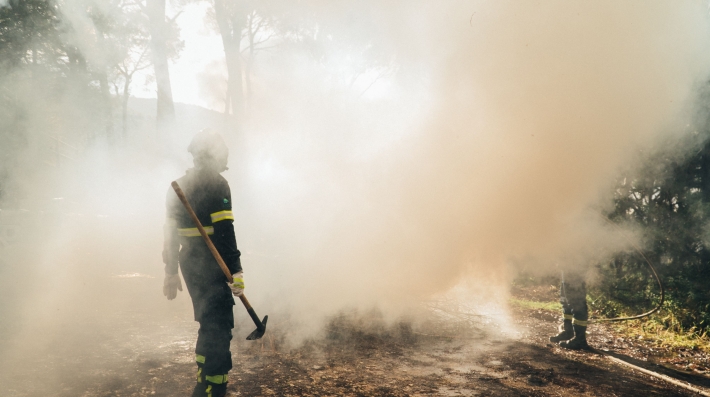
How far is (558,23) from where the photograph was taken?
5223 mm

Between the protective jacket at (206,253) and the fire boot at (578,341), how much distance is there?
3.61 meters

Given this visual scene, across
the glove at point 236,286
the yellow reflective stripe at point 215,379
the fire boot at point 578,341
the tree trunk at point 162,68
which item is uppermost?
the tree trunk at point 162,68

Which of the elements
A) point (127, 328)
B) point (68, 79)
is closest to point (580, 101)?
point (127, 328)

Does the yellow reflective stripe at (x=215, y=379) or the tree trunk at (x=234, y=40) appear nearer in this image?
the yellow reflective stripe at (x=215, y=379)

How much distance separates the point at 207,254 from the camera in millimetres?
3092

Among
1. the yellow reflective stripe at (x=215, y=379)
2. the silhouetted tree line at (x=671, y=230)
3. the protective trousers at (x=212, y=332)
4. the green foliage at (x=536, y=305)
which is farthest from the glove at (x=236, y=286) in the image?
the green foliage at (x=536, y=305)

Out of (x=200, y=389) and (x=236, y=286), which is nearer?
(x=200, y=389)

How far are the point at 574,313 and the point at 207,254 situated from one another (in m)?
3.96

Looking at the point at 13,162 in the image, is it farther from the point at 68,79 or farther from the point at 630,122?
the point at 630,122

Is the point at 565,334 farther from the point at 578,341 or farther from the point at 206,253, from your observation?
the point at 206,253

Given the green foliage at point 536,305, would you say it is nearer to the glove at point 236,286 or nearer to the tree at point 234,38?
the glove at point 236,286

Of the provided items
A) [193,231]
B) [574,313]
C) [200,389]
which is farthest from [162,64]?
[574,313]

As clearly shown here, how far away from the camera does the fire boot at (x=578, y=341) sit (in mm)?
4352

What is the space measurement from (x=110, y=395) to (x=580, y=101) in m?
5.90
